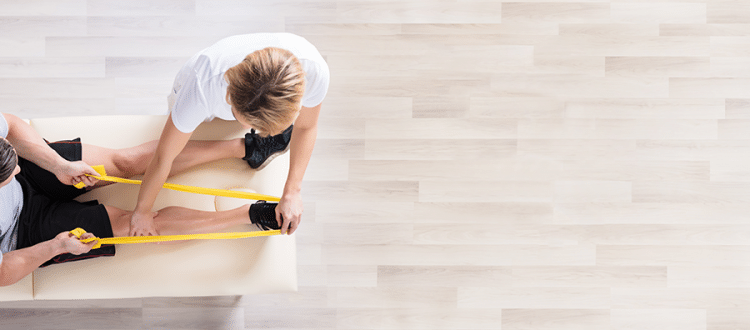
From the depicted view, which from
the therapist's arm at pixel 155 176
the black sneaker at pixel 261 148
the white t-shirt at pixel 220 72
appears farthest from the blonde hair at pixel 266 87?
the black sneaker at pixel 261 148

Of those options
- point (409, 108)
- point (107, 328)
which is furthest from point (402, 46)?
point (107, 328)

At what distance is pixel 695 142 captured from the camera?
2.09 meters

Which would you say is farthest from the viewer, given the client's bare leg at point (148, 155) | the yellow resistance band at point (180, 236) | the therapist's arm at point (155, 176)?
the client's bare leg at point (148, 155)

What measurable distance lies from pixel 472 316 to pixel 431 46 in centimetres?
124

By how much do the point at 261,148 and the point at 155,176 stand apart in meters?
0.34

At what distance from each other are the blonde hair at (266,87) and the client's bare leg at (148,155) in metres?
0.51

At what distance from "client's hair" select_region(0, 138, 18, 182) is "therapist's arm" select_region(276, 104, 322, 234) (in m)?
0.75

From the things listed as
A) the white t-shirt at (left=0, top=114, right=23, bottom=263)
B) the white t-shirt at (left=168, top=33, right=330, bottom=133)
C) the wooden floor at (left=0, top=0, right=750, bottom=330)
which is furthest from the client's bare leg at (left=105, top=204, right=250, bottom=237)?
the wooden floor at (left=0, top=0, right=750, bottom=330)

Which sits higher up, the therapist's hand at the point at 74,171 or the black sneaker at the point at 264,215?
the therapist's hand at the point at 74,171

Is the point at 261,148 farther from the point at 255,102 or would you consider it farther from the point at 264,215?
the point at 255,102

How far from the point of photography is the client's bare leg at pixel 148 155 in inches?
60.6

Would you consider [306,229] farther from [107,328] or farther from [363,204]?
[107,328]

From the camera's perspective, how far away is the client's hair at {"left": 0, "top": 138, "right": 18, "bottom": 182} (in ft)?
4.07

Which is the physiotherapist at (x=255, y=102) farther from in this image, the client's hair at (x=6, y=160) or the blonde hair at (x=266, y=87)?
the client's hair at (x=6, y=160)
